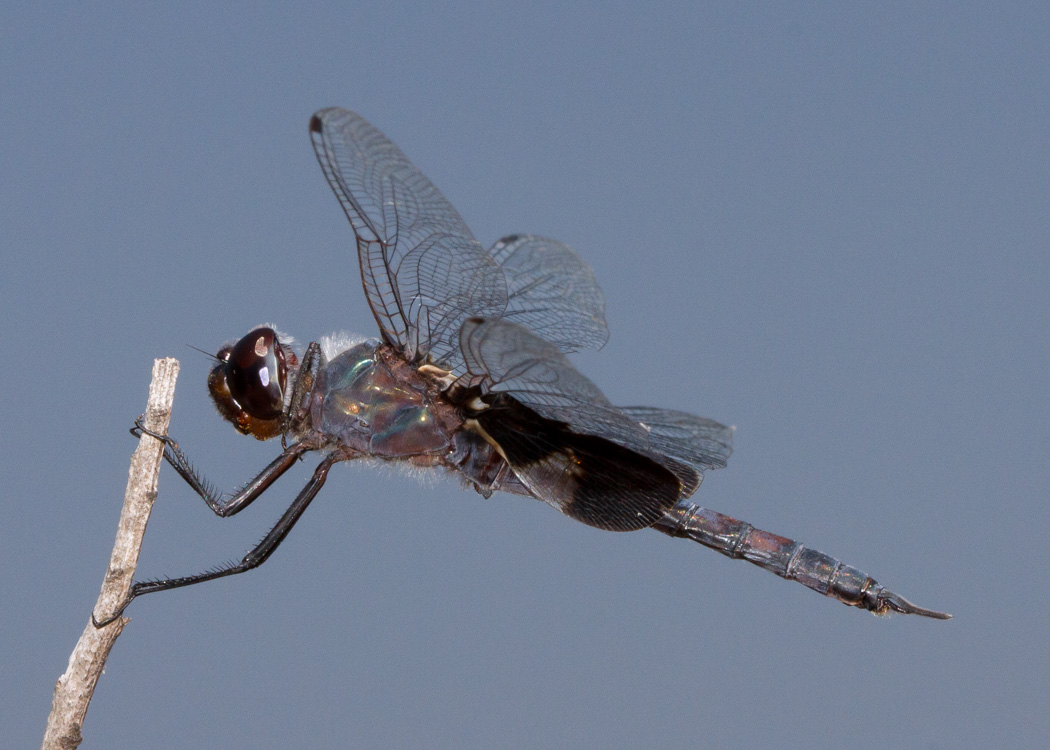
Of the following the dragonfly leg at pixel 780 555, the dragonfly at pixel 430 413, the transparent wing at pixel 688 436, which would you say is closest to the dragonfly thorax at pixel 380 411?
the dragonfly at pixel 430 413

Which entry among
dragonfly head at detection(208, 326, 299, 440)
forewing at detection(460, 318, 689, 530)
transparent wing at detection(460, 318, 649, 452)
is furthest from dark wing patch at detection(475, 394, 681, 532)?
dragonfly head at detection(208, 326, 299, 440)

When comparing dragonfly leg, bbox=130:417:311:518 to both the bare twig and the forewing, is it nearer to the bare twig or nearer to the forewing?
the bare twig

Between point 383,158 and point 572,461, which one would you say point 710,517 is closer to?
point 572,461

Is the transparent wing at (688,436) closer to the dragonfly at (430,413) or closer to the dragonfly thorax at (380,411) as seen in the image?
the dragonfly at (430,413)

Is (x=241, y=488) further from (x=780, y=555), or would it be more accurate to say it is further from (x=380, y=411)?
(x=780, y=555)

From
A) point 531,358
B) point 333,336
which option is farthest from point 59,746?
point 531,358

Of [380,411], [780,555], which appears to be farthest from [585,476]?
[780,555]
